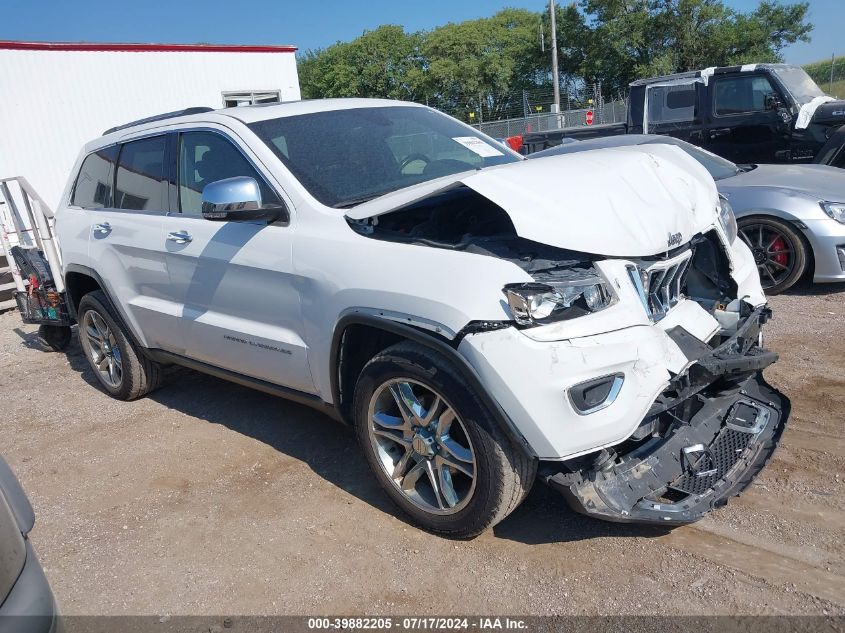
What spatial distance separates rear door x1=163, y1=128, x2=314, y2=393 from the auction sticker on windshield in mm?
1311

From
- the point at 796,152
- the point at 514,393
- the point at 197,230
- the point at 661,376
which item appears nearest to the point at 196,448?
the point at 197,230

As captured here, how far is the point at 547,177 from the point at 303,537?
6.42 feet

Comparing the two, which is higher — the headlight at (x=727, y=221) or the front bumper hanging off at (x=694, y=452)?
the headlight at (x=727, y=221)

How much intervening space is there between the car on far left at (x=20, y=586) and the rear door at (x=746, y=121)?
351 inches

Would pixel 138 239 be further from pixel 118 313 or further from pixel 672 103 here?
pixel 672 103

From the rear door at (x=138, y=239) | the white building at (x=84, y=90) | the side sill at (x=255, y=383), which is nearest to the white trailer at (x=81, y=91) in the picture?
the white building at (x=84, y=90)

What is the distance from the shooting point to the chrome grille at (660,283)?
2922 millimetres

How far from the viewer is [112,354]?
5395mm

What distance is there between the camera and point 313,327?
343cm

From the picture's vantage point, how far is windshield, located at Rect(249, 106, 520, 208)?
3.68 meters

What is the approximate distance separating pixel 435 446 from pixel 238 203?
1500mm

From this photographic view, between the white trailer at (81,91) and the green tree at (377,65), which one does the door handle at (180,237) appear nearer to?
the white trailer at (81,91)

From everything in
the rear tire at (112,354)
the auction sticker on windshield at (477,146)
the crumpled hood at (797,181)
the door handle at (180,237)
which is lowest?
the rear tire at (112,354)

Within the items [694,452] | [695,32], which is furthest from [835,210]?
[695,32]
